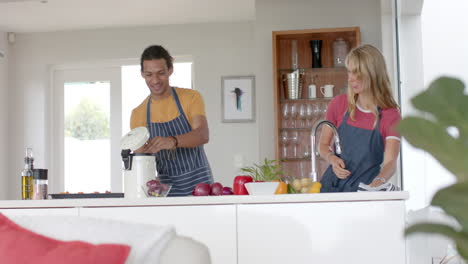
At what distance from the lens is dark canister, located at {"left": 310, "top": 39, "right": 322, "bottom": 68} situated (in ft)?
16.0

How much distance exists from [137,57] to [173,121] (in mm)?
3258

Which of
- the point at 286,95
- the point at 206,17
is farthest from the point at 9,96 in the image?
the point at 286,95

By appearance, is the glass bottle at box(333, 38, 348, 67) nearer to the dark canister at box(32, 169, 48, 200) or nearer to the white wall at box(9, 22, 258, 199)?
the white wall at box(9, 22, 258, 199)

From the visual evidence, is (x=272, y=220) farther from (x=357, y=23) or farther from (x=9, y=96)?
(x=9, y=96)

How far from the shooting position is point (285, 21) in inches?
198

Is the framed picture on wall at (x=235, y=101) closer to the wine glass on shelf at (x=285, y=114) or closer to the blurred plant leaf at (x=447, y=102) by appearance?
the wine glass on shelf at (x=285, y=114)

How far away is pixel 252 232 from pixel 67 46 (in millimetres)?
4890

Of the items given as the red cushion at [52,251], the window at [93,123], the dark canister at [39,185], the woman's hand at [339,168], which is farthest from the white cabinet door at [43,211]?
the window at [93,123]

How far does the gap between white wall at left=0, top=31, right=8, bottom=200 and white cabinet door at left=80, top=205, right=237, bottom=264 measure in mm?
4687

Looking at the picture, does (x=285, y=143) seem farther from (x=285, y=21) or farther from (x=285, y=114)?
(x=285, y=21)

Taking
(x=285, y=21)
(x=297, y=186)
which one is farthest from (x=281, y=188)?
(x=285, y=21)

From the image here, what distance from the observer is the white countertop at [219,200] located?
2.02 meters

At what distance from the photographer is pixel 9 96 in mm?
6500

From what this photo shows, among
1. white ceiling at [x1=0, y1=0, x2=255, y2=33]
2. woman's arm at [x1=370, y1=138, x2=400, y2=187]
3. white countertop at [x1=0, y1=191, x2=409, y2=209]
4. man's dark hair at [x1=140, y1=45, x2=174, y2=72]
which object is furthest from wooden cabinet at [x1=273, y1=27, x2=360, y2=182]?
white countertop at [x1=0, y1=191, x2=409, y2=209]
